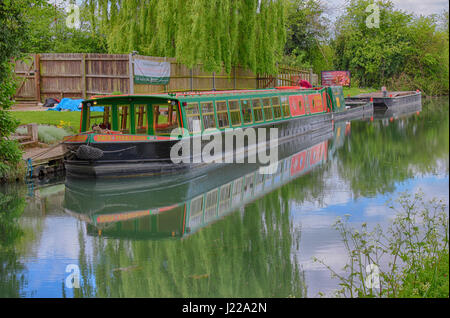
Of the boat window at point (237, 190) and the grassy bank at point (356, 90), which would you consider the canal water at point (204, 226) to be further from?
the grassy bank at point (356, 90)

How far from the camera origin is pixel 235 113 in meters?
18.6

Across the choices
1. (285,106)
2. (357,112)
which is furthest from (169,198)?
(357,112)

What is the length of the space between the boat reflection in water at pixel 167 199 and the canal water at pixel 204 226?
0.02 metres

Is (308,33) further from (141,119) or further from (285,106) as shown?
(141,119)

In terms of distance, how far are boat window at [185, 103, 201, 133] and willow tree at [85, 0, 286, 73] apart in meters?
9.46

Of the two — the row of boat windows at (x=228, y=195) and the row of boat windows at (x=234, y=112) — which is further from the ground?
the row of boat windows at (x=234, y=112)

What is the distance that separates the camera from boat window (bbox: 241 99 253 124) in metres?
19.2

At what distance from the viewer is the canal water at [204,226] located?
7.81 metres

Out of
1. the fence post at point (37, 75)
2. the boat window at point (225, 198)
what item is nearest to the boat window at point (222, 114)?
the boat window at point (225, 198)

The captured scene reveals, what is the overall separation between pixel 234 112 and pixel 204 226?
8.01 meters

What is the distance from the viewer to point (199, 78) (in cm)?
3056

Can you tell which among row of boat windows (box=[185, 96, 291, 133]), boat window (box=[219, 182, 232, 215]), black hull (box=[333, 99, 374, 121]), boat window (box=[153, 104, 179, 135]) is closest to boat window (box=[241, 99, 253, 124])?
row of boat windows (box=[185, 96, 291, 133])

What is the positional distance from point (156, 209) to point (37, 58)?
1644 cm

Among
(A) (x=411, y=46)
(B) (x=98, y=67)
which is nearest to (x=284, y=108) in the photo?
(B) (x=98, y=67)
